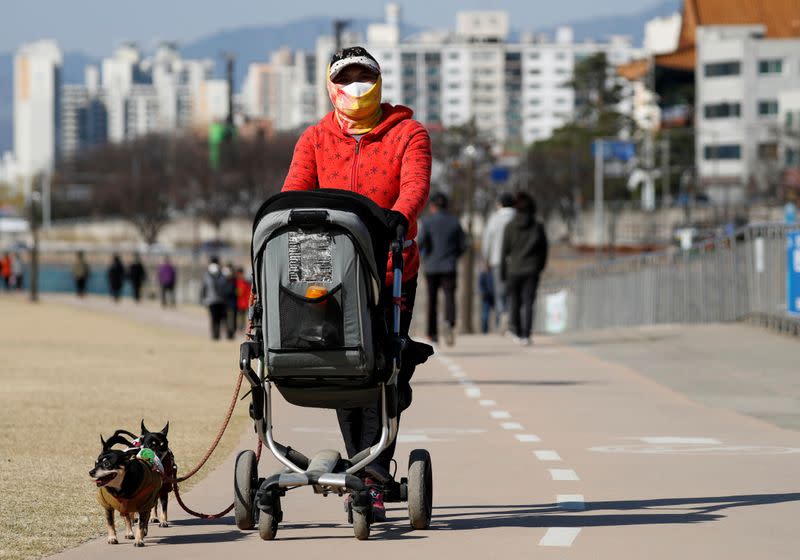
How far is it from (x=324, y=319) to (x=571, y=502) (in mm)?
2064

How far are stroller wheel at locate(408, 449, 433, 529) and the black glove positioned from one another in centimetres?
96

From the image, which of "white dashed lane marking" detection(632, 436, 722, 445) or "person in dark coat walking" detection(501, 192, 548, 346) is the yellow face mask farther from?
"person in dark coat walking" detection(501, 192, 548, 346)

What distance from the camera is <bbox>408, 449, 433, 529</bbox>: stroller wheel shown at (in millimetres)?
7840

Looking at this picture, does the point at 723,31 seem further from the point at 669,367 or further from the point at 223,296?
the point at 669,367

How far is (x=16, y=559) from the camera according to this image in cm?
714

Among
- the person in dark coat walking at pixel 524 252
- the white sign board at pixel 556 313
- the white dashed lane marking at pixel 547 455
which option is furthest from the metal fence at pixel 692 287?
the white dashed lane marking at pixel 547 455

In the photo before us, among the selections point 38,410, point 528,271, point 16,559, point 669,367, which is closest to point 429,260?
point 528,271

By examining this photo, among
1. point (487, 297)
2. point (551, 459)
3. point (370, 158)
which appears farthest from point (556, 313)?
point (370, 158)

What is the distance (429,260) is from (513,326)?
2.73 metres

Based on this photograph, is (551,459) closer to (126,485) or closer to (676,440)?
(676,440)

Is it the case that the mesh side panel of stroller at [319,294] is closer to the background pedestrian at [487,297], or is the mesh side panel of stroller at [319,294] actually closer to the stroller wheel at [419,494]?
the stroller wheel at [419,494]

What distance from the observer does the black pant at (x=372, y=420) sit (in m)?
8.00

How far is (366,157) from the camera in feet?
27.3

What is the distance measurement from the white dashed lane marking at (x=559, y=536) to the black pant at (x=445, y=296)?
12385 millimetres
